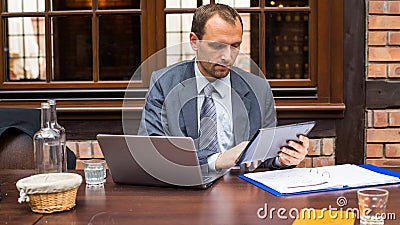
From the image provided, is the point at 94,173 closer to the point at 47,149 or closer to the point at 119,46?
the point at 47,149

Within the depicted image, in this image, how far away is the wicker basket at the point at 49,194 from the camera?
144cm

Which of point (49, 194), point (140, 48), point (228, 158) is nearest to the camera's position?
point (49, 194)

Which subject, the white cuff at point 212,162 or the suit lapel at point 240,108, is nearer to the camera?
the white cuff at point 212,162

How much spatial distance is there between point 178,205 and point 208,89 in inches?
29.8

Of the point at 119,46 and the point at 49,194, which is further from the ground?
the point at 119,46

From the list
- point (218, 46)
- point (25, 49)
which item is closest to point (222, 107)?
point (218, 46)

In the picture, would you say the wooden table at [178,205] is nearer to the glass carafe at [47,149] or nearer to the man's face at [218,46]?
the glass carafe at [47,149]

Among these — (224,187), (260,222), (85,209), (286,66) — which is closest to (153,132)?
(224,187)

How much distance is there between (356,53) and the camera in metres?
2.83

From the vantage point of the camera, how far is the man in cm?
215

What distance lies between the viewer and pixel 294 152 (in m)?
1.86

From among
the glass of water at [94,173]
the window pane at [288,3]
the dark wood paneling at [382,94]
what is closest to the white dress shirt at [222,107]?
the glass of water at [94,173]

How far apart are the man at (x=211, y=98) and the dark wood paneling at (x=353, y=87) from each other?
2.33 ft

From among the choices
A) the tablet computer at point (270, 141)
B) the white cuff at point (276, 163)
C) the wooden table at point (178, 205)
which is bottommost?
the wooden table at point (178, 205)
